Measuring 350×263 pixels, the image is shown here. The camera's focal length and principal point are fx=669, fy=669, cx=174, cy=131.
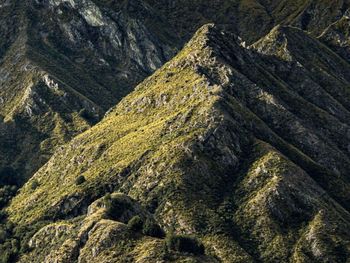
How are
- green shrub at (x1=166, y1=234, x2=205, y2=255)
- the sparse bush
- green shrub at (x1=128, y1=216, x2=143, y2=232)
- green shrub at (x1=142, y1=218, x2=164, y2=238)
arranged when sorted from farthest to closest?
the sparse bush < green shrub at (x1=142, y1=218, x2=164, y2=238) < green shrub at (x1=128, y1=216, x2=143, y2=232) < green shrub at (x1=166, y1=234, x2=205, y2=255)

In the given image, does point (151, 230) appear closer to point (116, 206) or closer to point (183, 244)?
point (183, 244)

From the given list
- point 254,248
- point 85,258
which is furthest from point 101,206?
point 254,248

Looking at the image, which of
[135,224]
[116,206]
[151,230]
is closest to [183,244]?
[151,230]

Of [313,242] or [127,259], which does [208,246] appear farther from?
[127,259]

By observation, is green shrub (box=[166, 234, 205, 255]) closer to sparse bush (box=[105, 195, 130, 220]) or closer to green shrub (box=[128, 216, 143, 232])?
green shrub (box=[128, 216, 143, 232])

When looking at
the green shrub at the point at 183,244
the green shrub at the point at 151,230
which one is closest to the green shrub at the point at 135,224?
the green shrub at the point at 151,230

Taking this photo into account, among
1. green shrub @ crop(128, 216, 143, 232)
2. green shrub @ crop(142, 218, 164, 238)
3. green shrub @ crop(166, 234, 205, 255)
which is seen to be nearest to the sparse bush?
green shrub @ crop(128, 216, 143, 232)

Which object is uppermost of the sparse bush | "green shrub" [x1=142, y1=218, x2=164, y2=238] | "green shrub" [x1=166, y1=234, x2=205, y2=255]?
the sparse bush
